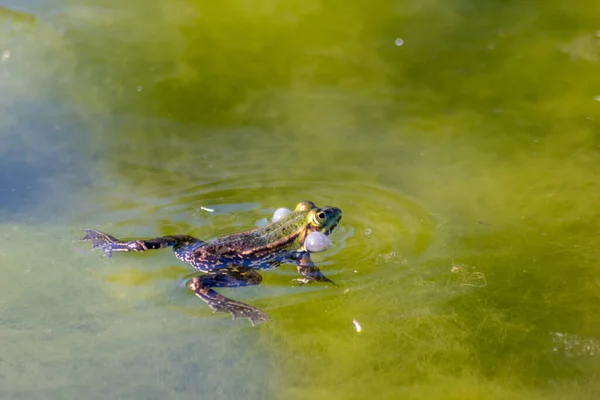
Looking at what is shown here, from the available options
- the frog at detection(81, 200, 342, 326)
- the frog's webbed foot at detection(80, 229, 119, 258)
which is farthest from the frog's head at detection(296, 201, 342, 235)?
the frog's webbed foot at detection(80, 229, 119, 258)

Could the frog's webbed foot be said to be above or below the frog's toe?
above

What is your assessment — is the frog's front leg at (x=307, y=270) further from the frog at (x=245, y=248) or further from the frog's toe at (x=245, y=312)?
the frog's toe at (x=245, y=312)

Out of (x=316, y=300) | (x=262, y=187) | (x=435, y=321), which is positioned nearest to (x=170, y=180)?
(x=262, y=187)

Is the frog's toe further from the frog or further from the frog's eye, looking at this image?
the frog's eye

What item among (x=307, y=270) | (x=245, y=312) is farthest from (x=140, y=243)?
(x=307, y=270)

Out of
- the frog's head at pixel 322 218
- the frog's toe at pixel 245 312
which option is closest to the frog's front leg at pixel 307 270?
the frog's head at pixel 322 218

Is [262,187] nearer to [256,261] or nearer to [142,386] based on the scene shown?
[256,261]
